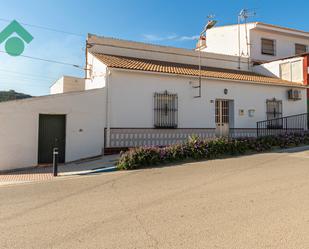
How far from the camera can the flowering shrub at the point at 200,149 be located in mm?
9852

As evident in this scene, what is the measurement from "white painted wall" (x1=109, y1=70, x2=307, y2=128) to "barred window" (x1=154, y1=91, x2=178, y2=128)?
0.23 m

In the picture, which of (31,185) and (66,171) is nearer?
(31,185)

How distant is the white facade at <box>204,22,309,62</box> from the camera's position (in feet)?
69.4

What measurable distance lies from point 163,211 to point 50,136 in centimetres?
786

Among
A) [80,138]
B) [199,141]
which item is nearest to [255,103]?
[199,141]

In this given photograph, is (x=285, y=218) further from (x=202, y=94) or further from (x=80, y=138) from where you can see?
(x=202, y=94)

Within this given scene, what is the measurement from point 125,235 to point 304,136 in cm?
1340

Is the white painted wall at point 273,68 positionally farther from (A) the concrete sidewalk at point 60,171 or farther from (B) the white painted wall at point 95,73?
(A) the concrete sidewalk at point 60,171

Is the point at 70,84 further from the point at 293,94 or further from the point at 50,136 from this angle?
the point at 293,94

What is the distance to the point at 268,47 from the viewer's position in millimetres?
21906

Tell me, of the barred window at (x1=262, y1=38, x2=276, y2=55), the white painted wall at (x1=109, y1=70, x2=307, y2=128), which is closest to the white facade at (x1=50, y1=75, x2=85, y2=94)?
the white painted wall at (x1=109, y1=70, x2=307, y2=128)

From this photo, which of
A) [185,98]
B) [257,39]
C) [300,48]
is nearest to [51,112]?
[185,98]

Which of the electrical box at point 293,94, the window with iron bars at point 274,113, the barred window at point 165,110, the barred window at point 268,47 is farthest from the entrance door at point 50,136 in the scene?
the barred window at point 268,47

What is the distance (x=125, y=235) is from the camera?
405 cm
